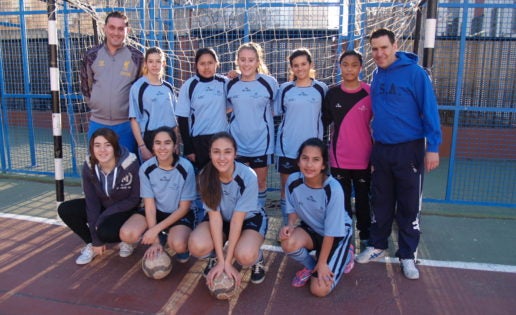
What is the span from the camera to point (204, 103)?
3.63 m

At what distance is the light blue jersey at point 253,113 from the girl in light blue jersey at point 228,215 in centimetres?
57

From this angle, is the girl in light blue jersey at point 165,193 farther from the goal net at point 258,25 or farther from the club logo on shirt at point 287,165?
the goal net at point 258,25

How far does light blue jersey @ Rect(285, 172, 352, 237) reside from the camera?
295 centimetres

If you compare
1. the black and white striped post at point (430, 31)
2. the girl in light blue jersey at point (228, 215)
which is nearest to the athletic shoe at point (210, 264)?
the girl in light blue jersey at point (228, 215)

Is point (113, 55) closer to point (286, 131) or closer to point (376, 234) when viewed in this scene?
point (286, 131)

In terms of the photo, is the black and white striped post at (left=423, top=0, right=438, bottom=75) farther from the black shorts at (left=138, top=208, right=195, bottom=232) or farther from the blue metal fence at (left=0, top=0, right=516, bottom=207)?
the black shorts at (left=138, top=208, right=195, bottom=232)

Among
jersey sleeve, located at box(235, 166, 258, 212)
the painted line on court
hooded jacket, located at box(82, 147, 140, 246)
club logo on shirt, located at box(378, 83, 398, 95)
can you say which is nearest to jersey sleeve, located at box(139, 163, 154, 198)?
hooded jacket, located at box(82, 147, 140, 246)

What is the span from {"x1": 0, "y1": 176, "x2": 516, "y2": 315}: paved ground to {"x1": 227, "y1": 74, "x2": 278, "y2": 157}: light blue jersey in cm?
95

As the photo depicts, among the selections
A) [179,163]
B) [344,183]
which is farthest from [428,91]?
[179,163]

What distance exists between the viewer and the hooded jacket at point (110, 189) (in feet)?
11.0

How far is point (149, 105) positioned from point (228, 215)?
4.17 ft

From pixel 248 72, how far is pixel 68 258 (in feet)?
7.19

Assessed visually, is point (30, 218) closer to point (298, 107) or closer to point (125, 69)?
point (125, 69)

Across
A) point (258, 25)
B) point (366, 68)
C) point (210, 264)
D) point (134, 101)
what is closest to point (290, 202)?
point (210, 264)
